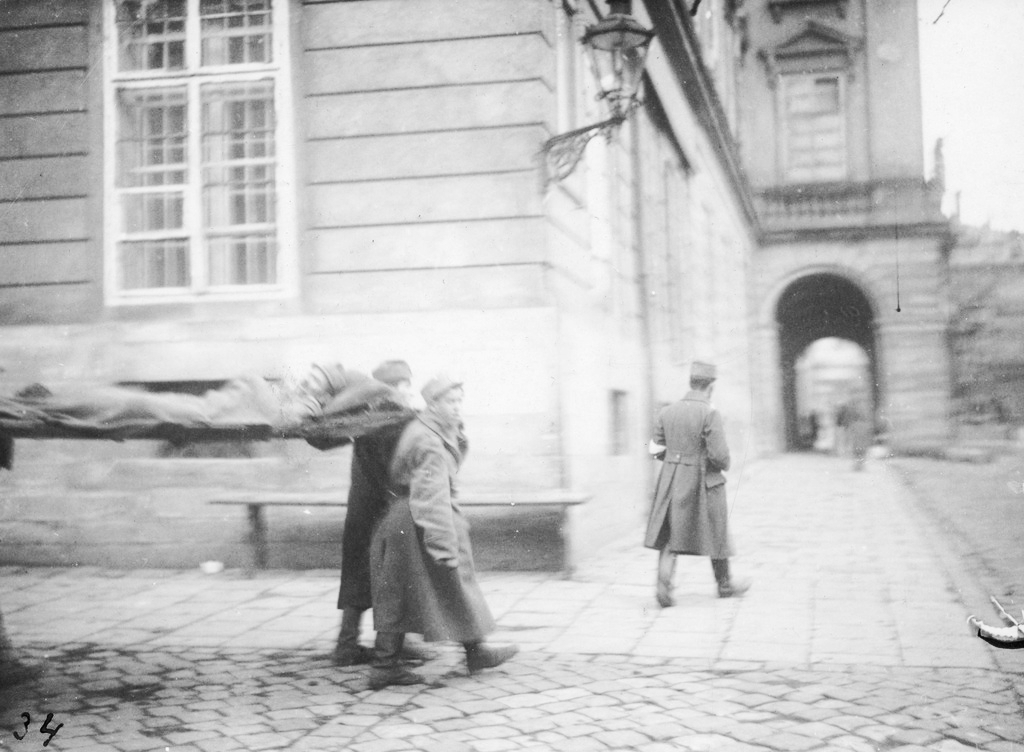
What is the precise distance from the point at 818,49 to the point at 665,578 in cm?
425

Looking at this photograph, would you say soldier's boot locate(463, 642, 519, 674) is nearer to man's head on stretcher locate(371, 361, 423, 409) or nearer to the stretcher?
man's head on stretcher locate(371, 361, 423, 409)

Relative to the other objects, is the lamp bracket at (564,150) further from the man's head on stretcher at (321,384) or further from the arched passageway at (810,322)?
the arched passageway at (810,322)

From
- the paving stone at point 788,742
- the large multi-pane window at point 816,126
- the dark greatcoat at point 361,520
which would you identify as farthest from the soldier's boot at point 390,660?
the large multi-pane window at point 816,126

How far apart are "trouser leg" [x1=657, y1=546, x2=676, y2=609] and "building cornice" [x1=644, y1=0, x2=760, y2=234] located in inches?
238

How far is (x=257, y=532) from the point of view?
7301mm

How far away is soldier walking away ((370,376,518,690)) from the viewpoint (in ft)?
15.0

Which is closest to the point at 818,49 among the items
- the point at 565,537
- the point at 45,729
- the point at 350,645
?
the point at 565,537

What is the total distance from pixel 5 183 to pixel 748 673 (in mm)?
6227

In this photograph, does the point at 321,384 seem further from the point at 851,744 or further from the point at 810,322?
the point at 810,322

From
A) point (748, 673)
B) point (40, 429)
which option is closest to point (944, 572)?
point (748, 673)

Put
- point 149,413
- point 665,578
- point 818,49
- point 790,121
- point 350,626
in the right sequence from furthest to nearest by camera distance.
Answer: point 790,121 < point 818,49 < point 665,578 < point 350,626 < point 149,413

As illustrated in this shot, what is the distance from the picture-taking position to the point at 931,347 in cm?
990

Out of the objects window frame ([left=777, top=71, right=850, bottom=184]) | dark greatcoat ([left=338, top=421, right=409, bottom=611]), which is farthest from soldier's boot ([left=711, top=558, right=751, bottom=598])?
window frame ([left=777, top=71, right=850, bottom=184])

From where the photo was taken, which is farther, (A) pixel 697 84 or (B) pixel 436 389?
(A) pixel 697 84
